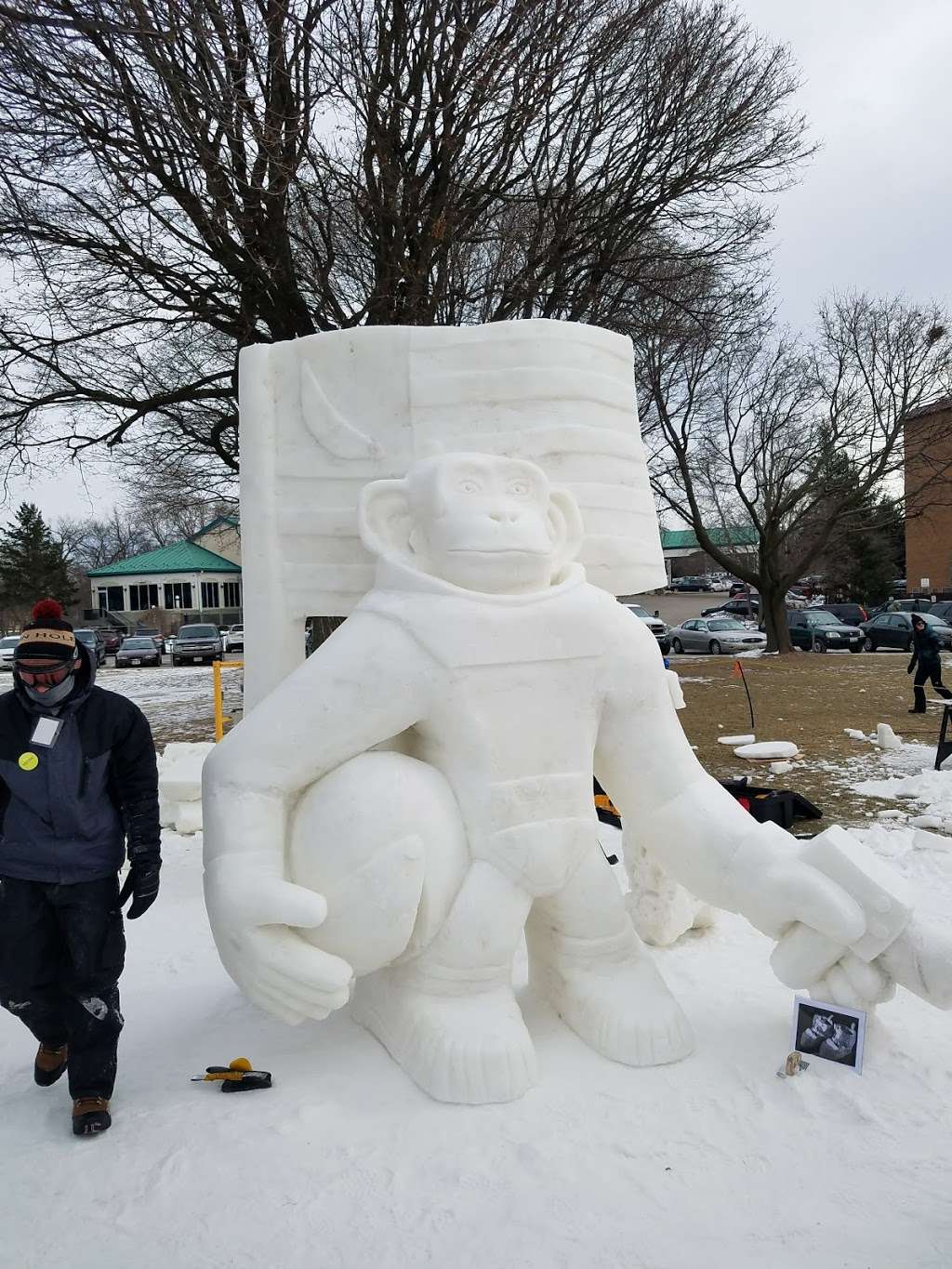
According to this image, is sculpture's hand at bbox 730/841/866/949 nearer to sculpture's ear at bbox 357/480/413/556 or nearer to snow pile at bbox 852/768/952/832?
sculpture's ear at bbox 357/480/413/556

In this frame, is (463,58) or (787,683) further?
(787,683)

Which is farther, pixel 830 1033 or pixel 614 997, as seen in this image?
pixel 614 997

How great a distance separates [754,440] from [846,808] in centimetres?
1382

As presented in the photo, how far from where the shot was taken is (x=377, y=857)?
232 centimetres

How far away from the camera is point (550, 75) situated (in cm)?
780

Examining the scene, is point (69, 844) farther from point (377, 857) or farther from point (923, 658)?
point (923, 658)

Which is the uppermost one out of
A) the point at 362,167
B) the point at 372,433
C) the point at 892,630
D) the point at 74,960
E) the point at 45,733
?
the point at 362,167

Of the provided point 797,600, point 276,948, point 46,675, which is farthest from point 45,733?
point 797,600

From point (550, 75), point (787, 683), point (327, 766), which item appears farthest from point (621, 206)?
point (327, 766)

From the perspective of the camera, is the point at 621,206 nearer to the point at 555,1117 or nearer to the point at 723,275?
the point at 723,275

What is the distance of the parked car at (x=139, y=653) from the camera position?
Answer: 890 inches

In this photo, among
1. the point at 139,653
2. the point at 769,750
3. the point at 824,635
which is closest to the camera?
the point at 769,750

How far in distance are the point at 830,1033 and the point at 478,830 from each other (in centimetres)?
107

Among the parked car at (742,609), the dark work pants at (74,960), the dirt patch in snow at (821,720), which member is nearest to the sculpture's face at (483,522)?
the dark work pants at (74,960)
